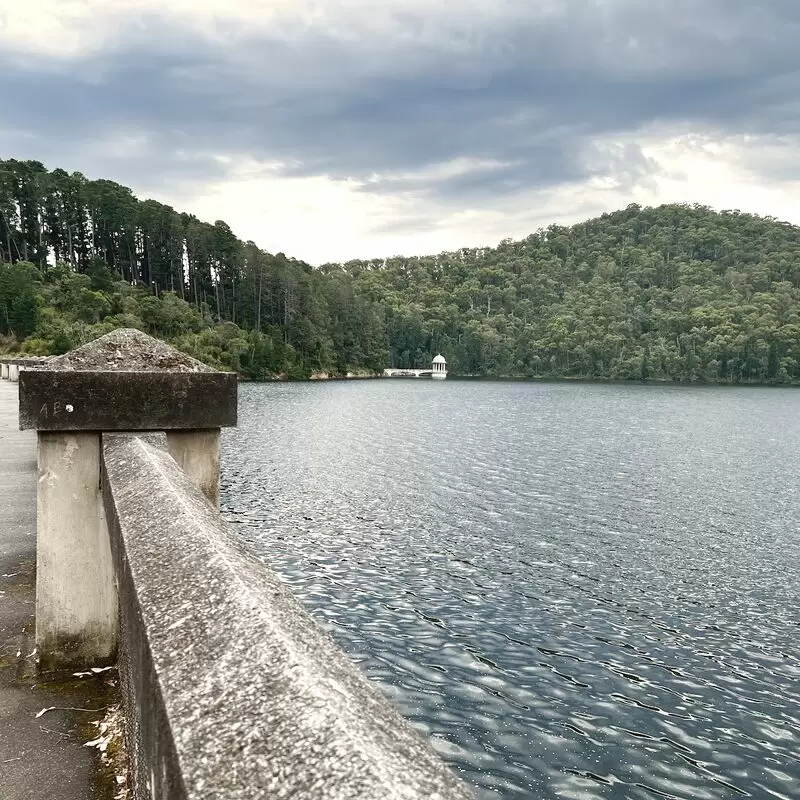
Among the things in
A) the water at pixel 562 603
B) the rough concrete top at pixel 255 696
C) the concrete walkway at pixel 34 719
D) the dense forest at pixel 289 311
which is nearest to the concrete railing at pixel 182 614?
the rough concrete top at pixel 255 696

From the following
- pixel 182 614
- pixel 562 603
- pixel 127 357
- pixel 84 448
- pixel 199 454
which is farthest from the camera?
pixel 562 603

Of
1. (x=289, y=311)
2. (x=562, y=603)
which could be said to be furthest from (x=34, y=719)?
(x=289, y=311)

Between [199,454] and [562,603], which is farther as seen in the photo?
[562,603]

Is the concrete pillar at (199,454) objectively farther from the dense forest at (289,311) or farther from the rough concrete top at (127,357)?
the dense forest at (289,311)

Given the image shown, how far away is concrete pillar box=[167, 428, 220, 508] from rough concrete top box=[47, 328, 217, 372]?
38 centimetres

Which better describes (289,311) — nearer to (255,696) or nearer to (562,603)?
(562,603)

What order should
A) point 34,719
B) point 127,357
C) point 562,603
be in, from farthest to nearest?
point 562,603
point 127,357
point 34,719

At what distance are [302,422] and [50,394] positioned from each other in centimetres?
4584

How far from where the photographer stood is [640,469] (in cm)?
3052

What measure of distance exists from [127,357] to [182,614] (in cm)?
245

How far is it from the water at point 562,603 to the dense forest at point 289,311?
45.4 metres

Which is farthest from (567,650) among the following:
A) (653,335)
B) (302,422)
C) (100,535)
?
(653,335)

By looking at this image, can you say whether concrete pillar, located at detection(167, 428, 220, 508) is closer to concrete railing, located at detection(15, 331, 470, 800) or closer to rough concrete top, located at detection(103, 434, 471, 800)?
concrete railing, located at detection(15, 331, 470, 800)

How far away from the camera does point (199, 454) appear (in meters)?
3.96
